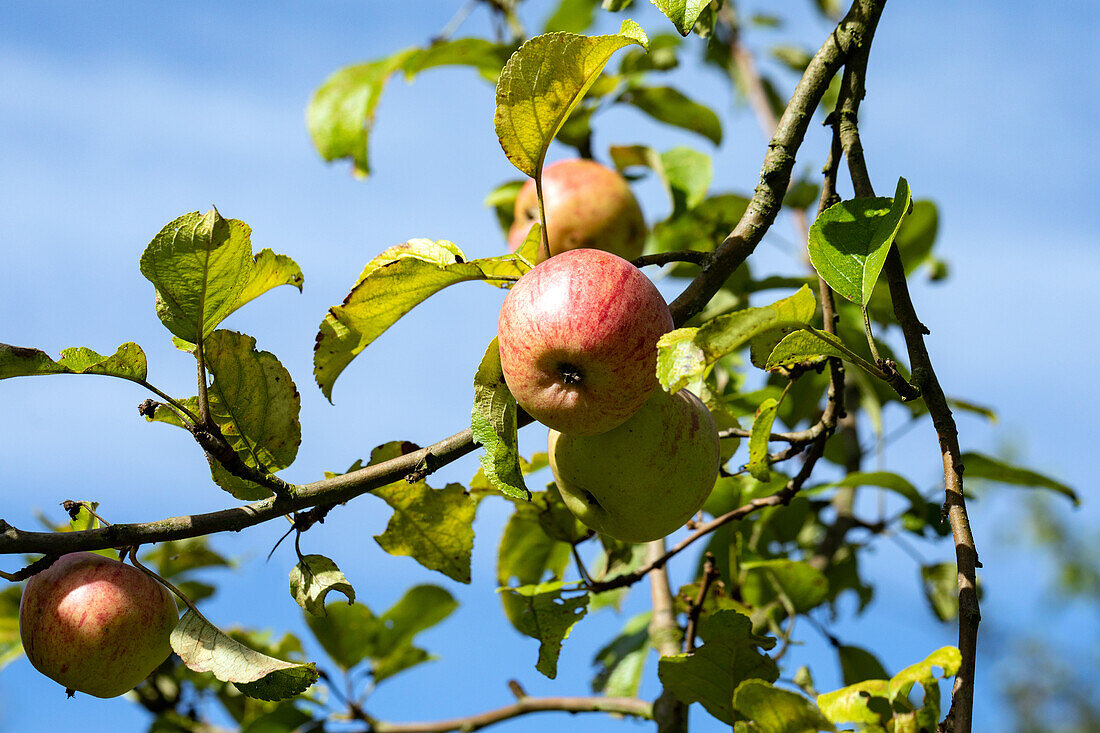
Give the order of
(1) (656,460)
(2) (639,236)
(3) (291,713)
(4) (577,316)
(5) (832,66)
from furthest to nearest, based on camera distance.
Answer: (2) (639,236)
(3) (291,713)
(5) (832,66)
(1) (656,460)
(4) (577,316)

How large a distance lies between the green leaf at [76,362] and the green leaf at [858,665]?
1.31m

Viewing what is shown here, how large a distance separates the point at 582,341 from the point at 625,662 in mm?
1094

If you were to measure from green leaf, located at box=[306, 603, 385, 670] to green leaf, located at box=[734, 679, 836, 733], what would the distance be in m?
1.12

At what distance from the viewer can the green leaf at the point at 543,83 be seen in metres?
0.83

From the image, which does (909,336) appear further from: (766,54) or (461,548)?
(766,54)

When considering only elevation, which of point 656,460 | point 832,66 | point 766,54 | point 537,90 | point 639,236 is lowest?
point 656,460

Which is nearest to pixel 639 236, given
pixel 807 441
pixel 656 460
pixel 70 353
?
pixel 807 441

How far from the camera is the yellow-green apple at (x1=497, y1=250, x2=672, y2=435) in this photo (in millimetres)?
801

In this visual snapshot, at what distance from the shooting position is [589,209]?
5.87 feet

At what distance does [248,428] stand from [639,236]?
3.54 ft

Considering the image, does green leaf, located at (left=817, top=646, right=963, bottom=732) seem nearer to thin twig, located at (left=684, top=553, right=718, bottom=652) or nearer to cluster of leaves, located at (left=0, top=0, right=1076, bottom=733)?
cluster of leaves, located at (left=0, top=0, right=1076, bottom=733)

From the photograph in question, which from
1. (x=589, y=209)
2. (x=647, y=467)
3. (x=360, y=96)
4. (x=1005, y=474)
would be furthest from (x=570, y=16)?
(x=647, y=467)

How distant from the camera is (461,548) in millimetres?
1115

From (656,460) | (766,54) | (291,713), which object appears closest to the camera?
(656,460)
